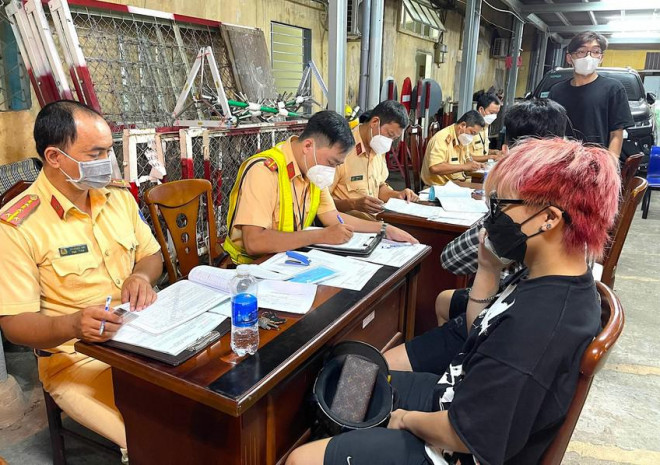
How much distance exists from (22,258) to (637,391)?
258 cm

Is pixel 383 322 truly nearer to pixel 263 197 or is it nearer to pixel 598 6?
pixel 263 197

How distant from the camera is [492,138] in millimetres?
9117

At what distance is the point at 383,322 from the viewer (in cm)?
172

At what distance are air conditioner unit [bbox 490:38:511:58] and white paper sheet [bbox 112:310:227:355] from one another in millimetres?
11890

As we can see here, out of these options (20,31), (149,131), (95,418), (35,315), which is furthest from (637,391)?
(20,31)

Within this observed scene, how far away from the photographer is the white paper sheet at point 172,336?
3.44 ft

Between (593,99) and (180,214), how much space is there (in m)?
2.58

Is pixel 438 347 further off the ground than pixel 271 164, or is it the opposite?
pixel 271 164

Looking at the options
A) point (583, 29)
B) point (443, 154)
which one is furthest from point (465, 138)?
point (583, 29)

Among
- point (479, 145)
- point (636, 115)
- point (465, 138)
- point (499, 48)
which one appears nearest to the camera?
point (465, 138)

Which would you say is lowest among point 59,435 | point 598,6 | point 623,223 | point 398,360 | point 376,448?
point 59,435

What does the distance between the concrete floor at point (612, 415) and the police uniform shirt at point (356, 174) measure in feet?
5.19

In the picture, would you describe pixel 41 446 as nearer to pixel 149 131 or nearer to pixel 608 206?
pixel 149 131

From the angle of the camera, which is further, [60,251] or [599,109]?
[599,109]
